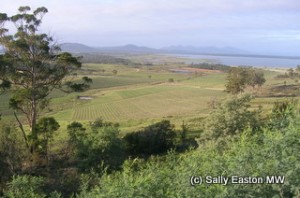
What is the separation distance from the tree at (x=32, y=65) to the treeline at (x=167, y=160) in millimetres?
4495

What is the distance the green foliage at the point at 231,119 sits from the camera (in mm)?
16234

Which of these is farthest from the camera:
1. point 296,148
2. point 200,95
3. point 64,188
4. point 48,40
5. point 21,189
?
point 200,95

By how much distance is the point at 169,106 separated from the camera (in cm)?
6694

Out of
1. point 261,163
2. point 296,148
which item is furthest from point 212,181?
point 296,148

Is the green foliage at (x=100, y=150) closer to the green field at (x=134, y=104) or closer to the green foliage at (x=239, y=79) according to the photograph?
the green field at (x=134, y=104)

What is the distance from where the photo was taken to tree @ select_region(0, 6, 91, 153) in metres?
→ 27.4

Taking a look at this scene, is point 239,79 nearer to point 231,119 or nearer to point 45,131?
point 45,131

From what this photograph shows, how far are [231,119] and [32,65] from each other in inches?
706

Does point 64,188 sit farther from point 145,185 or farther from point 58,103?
point 58,103

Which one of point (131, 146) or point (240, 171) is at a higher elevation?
point (240, 171)

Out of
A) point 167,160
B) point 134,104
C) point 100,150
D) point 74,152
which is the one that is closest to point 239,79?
point 134,104

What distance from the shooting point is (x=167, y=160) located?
1156 centimetres

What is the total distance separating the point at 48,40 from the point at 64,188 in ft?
51.3

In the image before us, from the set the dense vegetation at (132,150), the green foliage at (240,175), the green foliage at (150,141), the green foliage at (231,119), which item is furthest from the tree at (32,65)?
the green foliage at (240,175)
